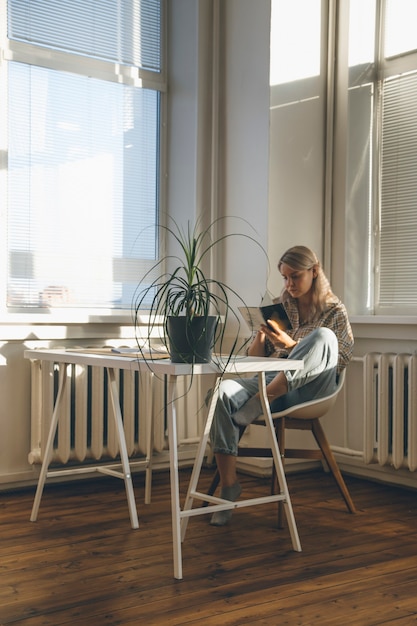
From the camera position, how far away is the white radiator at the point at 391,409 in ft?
11.1

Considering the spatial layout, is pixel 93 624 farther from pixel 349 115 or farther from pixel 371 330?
pixel 349 115

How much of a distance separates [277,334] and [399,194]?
1.28 metres

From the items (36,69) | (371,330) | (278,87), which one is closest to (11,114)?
(36,69)

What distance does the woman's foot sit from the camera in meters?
2.81

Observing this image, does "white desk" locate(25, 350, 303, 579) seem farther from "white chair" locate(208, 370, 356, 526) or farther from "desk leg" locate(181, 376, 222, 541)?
"white chair" locate(208, 370, 356, 526)

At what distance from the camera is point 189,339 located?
7.79 feet

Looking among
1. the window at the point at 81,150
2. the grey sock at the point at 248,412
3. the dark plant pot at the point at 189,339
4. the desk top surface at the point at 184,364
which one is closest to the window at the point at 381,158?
the window at the point at 81,150

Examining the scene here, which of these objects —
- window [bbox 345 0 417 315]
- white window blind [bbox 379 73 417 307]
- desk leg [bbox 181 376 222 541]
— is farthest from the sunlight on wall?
desk leg [bbox 181 376 222 541]

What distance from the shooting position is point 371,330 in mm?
3676

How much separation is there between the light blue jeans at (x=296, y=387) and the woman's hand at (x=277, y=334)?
69 millimetres

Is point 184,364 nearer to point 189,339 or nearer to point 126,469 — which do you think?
point 189,339

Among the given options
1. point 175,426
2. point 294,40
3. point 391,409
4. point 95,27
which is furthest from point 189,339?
point 95,27

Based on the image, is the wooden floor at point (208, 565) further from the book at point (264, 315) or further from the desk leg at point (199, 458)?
the book at point (264, 315)

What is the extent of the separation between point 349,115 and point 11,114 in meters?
1.71
